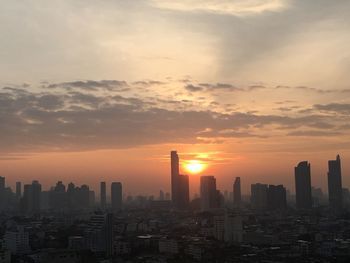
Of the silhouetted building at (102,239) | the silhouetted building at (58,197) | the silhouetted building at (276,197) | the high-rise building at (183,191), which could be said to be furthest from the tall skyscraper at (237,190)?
the silhouetted building at (102,239)

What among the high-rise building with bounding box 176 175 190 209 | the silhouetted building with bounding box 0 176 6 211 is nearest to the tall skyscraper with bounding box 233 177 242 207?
the high-rise building with bounding box 176 175 190 209

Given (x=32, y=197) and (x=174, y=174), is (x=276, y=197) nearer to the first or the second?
(x=174, y=174)

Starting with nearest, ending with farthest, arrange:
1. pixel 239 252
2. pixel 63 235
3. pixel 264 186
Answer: pixel 239 252 → pixel 63 235 → pixel 264 186

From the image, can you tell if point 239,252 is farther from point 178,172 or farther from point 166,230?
point 178,172

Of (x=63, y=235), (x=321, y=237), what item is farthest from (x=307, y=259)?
(x=63, y=235)

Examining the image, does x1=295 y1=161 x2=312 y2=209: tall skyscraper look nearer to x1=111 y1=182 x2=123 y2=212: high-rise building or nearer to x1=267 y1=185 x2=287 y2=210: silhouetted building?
x1=267 y1=185 x2=287 y2=210: silhouetted building

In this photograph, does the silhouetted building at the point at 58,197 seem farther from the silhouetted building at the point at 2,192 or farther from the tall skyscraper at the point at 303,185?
the tall skyscraper at the point at 303,185
